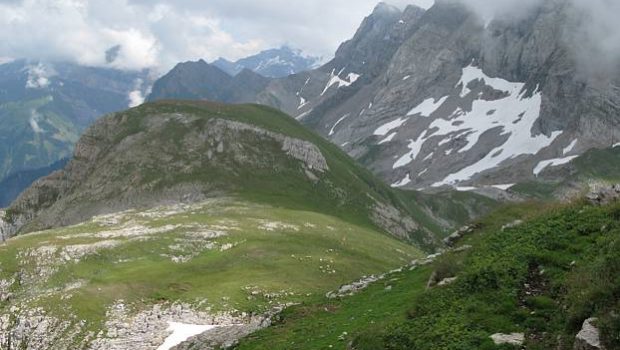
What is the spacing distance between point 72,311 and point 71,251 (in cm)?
1846

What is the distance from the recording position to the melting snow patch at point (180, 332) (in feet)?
170

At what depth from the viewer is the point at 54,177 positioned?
17812cm

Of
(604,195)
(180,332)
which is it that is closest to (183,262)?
(180,332)

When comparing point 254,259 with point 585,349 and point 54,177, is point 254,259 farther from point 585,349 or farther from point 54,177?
point 54,177

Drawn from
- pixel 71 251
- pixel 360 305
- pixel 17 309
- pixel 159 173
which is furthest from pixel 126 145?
→ pixel 360 305

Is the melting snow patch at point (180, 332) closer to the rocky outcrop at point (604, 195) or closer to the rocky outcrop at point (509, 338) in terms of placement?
the rocky outcrop at point (604, 195)

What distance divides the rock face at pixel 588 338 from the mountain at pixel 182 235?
20721 mm

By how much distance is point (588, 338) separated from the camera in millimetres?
16781

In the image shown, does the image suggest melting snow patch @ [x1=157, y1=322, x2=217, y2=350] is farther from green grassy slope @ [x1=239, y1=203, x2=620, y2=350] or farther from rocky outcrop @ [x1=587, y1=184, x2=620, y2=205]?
rocky outcrop @ [x1=587, y1=184, x2=620, y2=205]

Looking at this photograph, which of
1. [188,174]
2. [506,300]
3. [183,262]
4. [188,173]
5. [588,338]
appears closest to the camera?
[588,338]

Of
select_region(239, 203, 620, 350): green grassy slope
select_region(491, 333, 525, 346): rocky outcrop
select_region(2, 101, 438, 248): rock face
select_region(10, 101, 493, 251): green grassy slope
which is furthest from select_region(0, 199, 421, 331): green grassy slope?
select_region(2, 101, 438, 248): rock face

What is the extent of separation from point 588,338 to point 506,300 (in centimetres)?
584

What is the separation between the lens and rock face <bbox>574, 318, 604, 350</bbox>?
1652cm

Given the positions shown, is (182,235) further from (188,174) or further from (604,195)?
(188,174)
